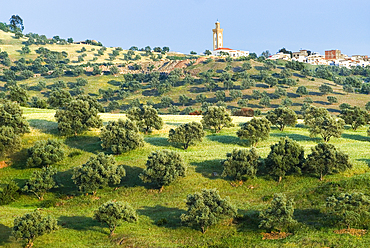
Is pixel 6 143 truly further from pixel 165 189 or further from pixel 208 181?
pixel 208 181

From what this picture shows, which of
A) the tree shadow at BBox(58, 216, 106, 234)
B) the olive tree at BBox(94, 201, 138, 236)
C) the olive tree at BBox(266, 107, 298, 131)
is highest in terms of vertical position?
the olive tree at BBox(266, 107, 298, 131)

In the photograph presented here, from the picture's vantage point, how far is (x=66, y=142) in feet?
244

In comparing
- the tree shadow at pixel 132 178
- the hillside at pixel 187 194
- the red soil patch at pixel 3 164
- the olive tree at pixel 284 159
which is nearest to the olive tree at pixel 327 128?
the hillside at pixel 187 194

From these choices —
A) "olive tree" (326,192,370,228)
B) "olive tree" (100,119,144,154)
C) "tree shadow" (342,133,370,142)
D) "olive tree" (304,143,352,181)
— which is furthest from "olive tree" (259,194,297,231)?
"tree shadow" (342,133,370,142)

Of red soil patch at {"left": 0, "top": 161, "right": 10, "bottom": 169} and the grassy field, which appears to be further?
red soil patch at {"left": 0, "top": 161, "right": 10, "bottom": 169}

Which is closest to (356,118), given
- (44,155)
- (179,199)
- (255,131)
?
(255,131)

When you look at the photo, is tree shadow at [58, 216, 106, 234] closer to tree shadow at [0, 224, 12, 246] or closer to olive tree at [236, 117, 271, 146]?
tree shadow at [0, 224, 12, 246]

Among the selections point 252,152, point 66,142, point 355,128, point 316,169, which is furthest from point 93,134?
point 355,128

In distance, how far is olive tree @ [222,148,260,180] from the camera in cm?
5309

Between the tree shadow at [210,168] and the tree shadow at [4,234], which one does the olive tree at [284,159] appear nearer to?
the tree shadow at [210,168]

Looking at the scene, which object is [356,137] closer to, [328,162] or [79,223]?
[328,162]

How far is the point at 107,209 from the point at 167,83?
528 feet

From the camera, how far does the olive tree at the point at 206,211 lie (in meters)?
39.6

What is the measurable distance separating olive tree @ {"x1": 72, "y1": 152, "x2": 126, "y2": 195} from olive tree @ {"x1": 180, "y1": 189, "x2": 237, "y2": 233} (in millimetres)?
16945
